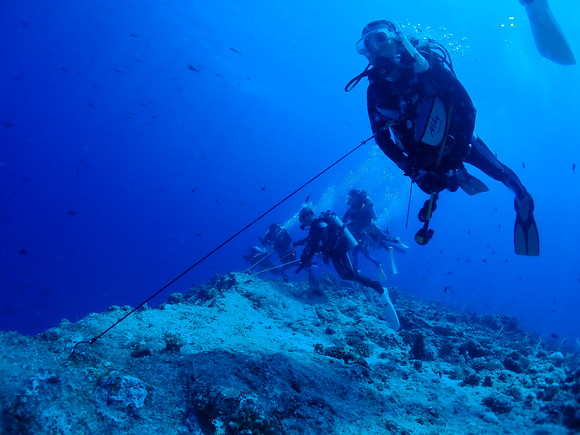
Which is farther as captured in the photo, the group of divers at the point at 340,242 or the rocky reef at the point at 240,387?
the group of divers at the point at 340,242

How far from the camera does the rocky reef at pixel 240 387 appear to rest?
7.93 feet

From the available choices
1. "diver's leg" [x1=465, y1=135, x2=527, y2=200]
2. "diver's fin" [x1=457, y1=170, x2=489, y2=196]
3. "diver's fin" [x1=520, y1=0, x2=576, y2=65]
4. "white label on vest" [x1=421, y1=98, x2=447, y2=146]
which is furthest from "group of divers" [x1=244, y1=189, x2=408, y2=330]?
"diver's fin" [x1=520, y1=0, x2=576, y2=65]

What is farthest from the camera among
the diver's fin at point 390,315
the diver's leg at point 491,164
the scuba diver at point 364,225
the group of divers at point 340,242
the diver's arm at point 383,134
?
the scuba diver at point 364,225

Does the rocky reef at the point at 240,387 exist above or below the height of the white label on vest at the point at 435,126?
below

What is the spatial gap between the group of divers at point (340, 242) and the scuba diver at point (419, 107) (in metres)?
3.50

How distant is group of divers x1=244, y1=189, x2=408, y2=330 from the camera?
7845mm

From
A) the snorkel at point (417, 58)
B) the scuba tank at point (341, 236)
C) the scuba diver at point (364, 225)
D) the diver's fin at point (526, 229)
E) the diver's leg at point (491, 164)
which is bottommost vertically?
the scuba diver at point (364, 225)

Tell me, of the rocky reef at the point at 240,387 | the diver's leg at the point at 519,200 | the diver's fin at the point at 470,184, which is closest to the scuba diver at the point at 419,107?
the diver's fin at the point at 470,184

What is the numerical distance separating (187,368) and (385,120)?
377 cm

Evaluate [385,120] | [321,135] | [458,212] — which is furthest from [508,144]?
[385,120]

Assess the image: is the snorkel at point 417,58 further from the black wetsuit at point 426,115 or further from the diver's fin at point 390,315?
the diver's fin at point 390,315

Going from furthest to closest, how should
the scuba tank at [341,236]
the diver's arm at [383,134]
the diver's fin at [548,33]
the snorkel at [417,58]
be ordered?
the diver's fin at [548,33] → the scuba tank at [341,236] → the diver's arm at [383,134] → the snorkel at [417,58]

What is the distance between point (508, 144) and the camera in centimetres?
7962

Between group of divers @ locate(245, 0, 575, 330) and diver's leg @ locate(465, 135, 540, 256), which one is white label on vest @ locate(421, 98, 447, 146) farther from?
diver's leg @ locate(465, 135, 540, 256)
